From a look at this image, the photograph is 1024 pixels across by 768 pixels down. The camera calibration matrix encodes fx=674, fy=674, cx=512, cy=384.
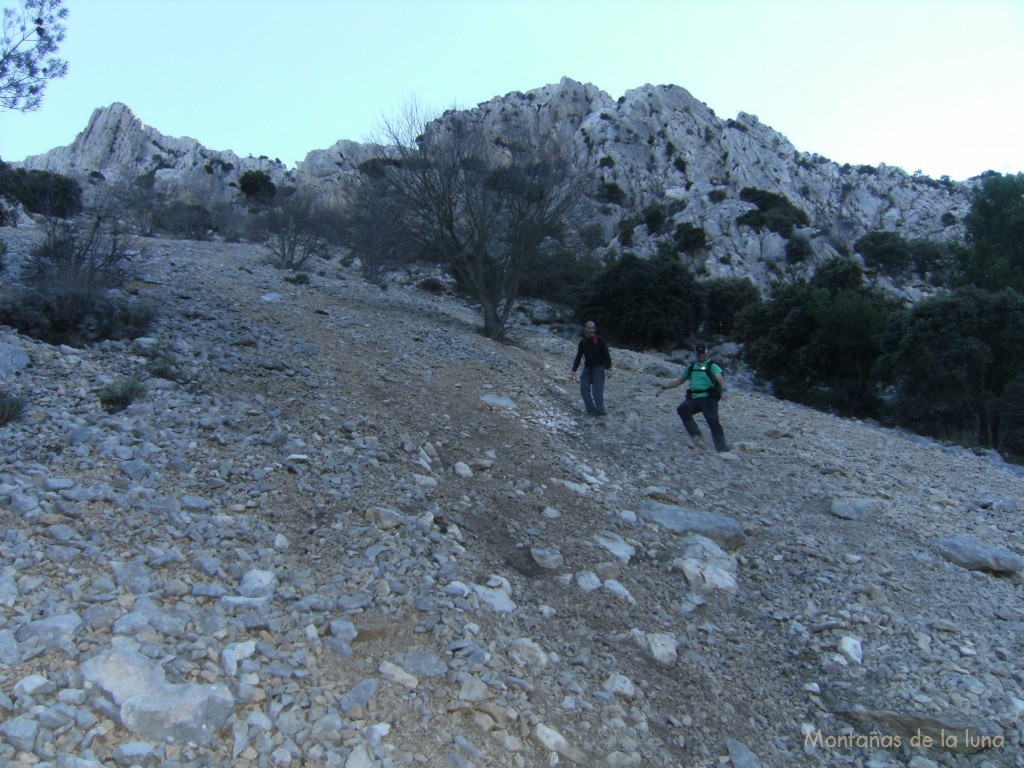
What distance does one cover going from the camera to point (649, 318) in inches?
1026

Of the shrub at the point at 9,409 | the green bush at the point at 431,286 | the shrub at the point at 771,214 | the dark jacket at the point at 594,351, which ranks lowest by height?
the shrub at the point at 9,409

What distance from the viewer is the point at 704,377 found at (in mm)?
8859

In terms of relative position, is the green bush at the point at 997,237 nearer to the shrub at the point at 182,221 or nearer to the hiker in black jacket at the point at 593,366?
the hiker in black jacket at the point at 593,366

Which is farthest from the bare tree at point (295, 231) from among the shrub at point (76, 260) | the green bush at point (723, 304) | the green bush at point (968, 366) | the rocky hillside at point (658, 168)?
the green bush at point (968, 366)

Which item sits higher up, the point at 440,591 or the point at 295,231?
the point at 295,231

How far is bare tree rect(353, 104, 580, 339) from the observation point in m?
16.5

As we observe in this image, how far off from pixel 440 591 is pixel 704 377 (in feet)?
18.3

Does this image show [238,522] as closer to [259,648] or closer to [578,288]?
[259,648]

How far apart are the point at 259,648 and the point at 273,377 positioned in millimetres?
4596

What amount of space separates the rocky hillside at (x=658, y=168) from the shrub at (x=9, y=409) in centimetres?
3914

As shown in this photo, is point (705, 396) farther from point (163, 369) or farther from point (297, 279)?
point (297, 279)

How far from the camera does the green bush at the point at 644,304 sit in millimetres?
26250

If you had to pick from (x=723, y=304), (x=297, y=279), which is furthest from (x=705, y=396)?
(x=723, y=304)

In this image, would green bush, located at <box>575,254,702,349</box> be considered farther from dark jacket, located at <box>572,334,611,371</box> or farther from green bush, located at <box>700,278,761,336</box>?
dark jacket, located at <box>572,334,611,371</box>
